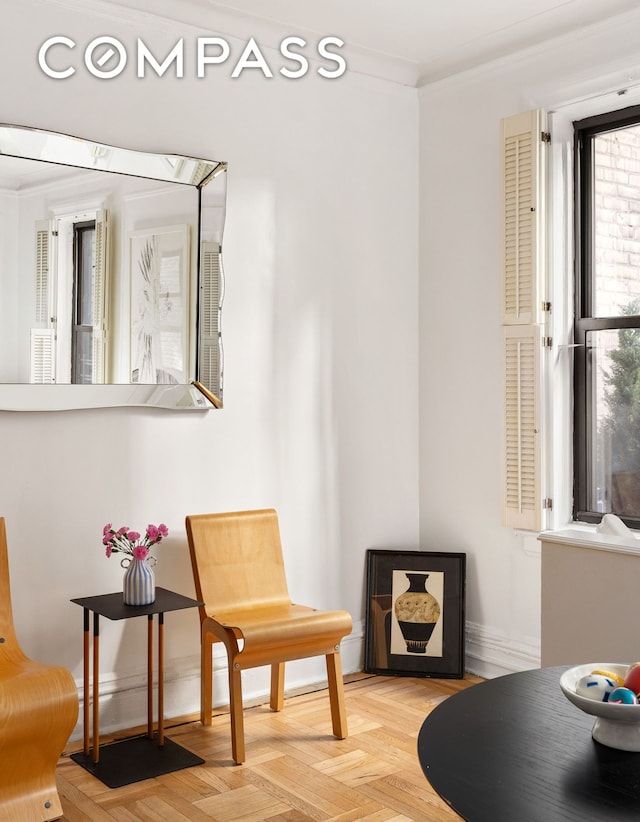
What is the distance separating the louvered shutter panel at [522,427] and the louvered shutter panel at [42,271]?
75.0 inches

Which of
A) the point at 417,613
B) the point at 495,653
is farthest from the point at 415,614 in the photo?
the point at 495,653

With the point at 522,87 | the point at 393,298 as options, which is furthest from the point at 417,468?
the point at 522,87

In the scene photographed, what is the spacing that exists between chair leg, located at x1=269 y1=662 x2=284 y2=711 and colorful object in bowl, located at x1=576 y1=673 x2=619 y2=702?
2.04 m

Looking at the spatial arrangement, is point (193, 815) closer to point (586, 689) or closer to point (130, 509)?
point (130, 509)

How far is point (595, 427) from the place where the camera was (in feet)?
11.8

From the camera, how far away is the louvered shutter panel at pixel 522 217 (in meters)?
3.59

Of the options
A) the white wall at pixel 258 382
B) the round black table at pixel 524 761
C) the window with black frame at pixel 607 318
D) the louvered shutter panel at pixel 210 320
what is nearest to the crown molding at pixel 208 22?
the white wall at pixel 258 382

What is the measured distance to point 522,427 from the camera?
3688mm

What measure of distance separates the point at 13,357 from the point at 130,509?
2.42 feet

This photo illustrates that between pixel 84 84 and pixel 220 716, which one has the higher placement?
pixel 84 84

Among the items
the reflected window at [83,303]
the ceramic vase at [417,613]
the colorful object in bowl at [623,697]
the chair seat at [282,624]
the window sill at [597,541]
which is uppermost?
the reflected window at [83,303]

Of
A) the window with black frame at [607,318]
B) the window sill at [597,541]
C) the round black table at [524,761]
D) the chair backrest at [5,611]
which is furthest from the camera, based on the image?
the window with black frame at [607,318]

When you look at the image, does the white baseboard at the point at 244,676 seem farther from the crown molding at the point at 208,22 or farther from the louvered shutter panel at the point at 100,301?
the crown molding at the point at 208,22

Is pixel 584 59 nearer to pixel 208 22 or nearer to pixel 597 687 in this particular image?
pixel 208 22
